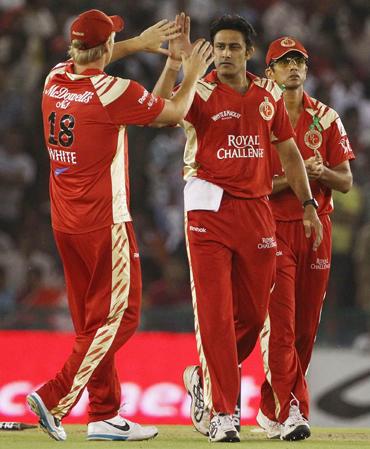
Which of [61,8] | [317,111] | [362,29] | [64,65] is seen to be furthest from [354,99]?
[64,65]

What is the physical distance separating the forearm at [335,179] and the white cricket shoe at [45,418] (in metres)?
2.23

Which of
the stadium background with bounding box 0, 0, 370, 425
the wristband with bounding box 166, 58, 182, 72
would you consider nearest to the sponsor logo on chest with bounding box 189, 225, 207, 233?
the wristband with bounding box 166, 58, 182, 72

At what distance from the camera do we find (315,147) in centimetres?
802

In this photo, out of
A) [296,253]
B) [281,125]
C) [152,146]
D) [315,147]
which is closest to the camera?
[281,125]

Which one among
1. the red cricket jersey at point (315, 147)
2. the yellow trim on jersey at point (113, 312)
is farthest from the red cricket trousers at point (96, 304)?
the red cricket jersey at point (315, 147)

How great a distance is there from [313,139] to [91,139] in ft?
5.27

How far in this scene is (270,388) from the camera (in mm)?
7934

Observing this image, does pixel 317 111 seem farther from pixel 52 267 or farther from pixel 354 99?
pixel 354 99

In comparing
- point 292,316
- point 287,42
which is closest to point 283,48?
point 287,42

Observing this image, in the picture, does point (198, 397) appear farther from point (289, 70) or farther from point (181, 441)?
point (289, 70)

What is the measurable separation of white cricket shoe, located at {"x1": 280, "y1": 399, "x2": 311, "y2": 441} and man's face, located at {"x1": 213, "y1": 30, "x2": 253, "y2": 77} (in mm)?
2001

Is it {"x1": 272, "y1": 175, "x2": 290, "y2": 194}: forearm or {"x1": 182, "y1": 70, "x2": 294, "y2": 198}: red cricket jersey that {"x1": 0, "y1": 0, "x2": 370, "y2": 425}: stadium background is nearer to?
{"x1": 272, "y1": 175, "x2": 290, "y2": 194}: forearm

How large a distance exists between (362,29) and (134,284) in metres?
9.13

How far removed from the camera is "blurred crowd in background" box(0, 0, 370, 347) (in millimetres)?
12695
